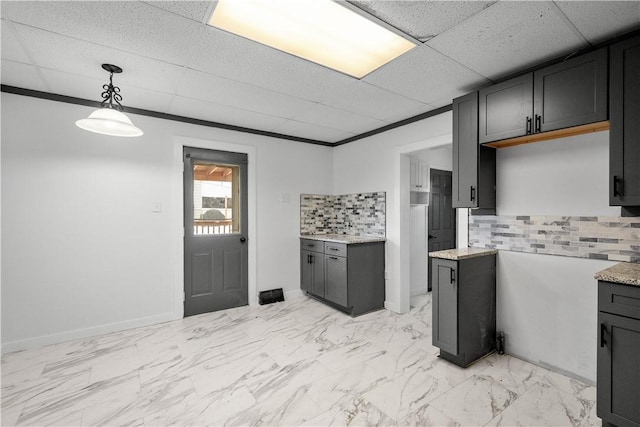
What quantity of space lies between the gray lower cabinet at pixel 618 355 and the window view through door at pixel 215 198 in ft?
12.2

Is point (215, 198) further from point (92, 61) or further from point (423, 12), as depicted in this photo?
point (423, 12)

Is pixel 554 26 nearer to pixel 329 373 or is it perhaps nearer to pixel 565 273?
pixel 565 273

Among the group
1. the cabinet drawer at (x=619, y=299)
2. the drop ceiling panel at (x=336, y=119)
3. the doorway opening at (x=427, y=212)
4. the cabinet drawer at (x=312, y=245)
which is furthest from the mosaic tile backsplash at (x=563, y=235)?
the cabinet drawer at (x=312, y=245)

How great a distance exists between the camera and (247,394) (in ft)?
7.22

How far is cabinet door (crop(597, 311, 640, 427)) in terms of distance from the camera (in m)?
1.68

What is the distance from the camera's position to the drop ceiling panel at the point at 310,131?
4027 millimetres

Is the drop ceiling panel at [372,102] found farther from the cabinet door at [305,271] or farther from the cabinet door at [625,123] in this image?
the cabinet door at [305,271]

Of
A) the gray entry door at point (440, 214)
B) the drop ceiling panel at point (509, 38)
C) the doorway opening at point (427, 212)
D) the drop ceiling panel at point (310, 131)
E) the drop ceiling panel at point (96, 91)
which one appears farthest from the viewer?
the gray entry door at point (440, 214)

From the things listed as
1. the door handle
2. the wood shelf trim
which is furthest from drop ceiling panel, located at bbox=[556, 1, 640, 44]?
the door handle

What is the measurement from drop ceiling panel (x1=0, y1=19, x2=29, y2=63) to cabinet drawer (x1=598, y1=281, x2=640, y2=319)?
403cm

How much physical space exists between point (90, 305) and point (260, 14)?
3.29 m

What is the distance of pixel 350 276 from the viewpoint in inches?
149

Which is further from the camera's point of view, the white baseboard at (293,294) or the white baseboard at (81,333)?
the white baseboard at (293,294)

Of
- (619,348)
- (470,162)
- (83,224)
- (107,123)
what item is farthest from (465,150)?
(83,224)
